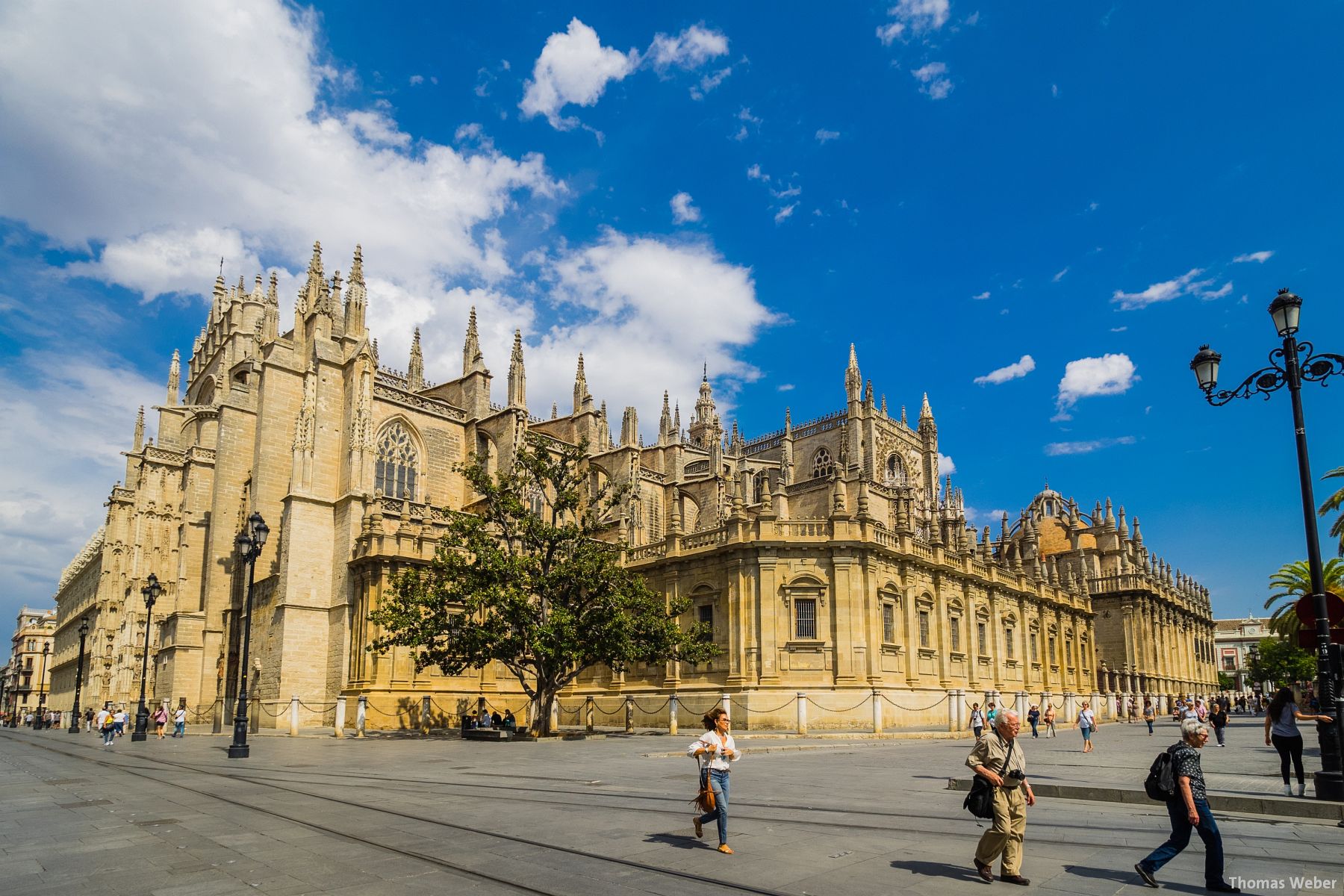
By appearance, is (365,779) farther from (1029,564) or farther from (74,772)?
(1029,564)

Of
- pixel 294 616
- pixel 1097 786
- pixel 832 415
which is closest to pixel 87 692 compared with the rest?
pixel 294 616

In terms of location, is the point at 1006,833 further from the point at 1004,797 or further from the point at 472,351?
the point at 472,351

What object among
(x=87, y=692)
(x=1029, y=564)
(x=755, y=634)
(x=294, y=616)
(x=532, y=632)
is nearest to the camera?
(x=532, y=632)

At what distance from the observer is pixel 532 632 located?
86.0 ft

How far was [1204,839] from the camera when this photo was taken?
6.81 metres

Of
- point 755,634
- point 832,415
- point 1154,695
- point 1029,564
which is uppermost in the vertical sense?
point 832,415

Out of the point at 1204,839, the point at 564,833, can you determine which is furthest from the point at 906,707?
the point at 1204,839

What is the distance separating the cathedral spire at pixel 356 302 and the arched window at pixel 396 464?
4610 millimetres

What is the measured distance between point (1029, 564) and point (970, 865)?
49371 mm

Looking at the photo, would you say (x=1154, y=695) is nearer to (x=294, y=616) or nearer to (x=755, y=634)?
(x=755, y=634)

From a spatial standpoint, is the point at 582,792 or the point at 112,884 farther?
the point at 582,792

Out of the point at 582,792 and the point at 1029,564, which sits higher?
the point at 1029,564

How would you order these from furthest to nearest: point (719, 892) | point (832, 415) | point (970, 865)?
point (832, 415)
point (970, 865)
point (719, 892)

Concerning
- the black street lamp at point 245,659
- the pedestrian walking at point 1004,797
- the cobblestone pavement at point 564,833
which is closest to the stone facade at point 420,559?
the black street lamp at point 245,659
